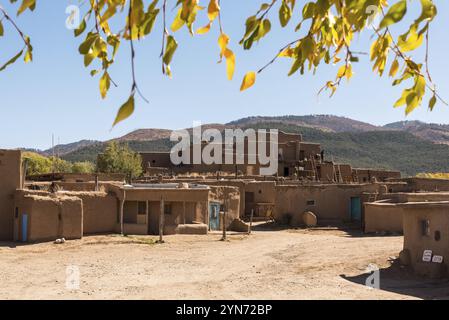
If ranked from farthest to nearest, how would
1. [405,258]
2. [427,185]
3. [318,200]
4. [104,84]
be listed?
1. [427,185]
2. [318,200]
3. [405,258]
4. [104,84]

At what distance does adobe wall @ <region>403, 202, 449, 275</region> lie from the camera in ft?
46.2

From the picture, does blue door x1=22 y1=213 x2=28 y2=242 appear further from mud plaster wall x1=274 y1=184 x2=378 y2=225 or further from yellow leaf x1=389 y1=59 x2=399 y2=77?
yellow leaf x1=389 y1=59 x2=399 y2=77

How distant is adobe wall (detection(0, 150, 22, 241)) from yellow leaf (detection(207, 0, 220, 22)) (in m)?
19.1

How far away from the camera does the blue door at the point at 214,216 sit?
87.4 ft

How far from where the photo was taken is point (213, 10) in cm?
266

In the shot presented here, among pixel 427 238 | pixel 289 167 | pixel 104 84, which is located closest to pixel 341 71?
pixel 104 84

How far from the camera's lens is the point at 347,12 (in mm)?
2697

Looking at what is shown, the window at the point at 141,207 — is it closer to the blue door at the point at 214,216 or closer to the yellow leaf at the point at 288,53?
the blue door at the point at 214,216

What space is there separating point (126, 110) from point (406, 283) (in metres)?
12.8

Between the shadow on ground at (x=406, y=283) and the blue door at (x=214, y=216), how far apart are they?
12.1 m

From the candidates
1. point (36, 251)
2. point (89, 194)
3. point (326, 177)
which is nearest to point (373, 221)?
point (89, 194)

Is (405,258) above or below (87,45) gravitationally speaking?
below

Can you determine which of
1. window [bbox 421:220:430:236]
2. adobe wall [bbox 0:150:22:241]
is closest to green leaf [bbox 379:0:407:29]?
window [bbox 421:220:430:236]

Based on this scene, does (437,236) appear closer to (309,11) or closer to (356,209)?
(309,11)
